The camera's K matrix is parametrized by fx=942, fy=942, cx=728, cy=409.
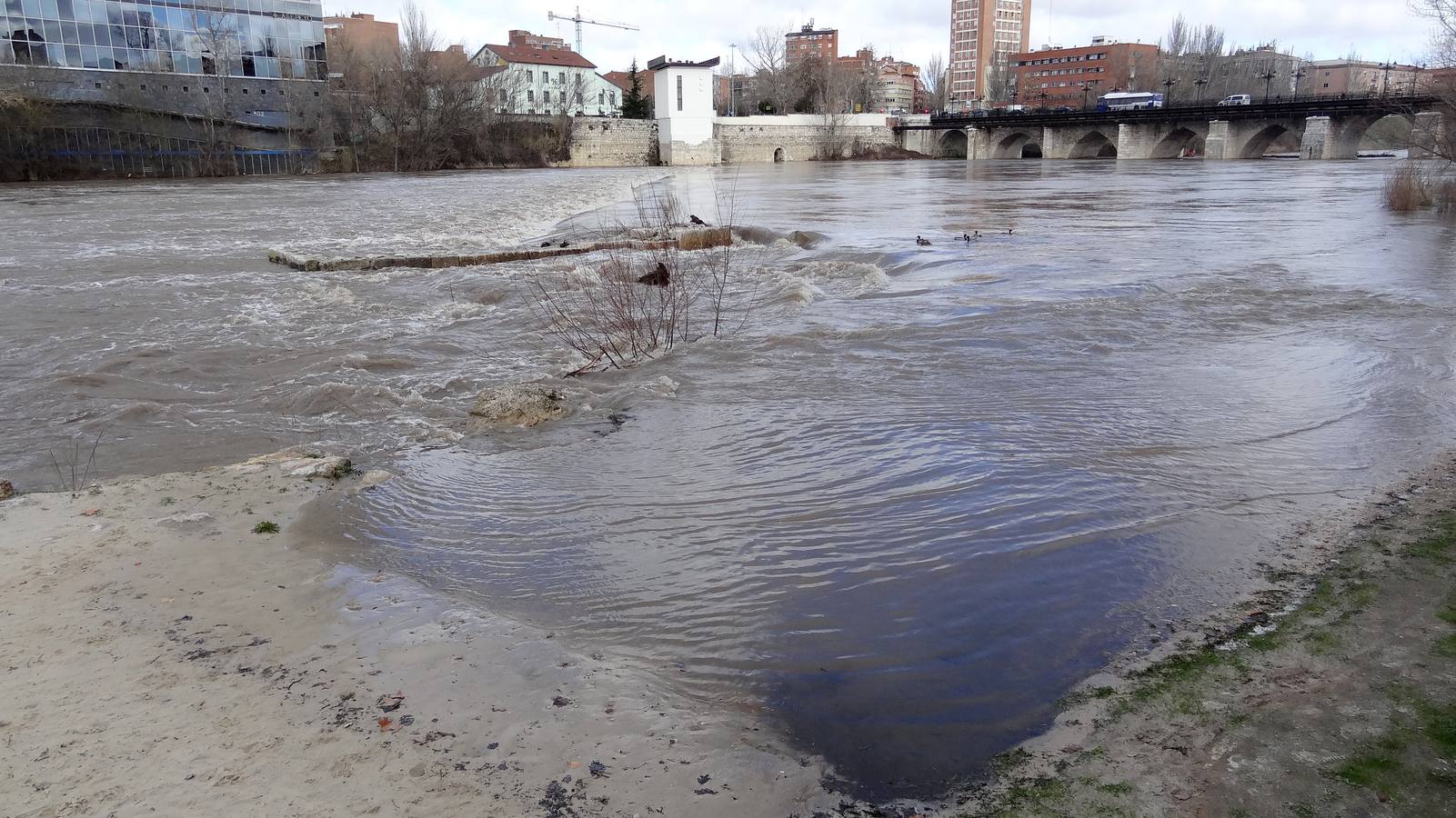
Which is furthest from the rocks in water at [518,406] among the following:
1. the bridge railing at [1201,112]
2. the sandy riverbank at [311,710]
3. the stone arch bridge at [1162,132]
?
the stone arch bridge at [1162,132]

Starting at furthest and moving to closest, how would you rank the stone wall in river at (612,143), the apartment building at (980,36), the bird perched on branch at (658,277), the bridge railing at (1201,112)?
the apartment building at (980,36) → the stone wall in river at (612,143) → the bridge railing at (1201,112) → the bird perched on branch at (658,277)

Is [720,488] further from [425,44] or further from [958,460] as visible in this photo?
[425,44]

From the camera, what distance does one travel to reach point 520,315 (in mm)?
11539

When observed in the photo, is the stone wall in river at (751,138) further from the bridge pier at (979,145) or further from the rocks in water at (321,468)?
the rocks in water at (321,468)

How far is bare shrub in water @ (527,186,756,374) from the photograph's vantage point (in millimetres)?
8977

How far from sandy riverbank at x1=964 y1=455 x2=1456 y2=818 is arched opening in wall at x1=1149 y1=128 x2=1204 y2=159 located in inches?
3187

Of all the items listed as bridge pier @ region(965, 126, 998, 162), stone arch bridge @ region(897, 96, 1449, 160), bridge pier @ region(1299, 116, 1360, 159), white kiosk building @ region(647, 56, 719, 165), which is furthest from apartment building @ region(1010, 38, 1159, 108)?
bridge pier @ region(1299, 116, 1360, 159)

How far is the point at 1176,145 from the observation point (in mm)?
77750

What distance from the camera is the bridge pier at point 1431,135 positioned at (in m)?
22.9

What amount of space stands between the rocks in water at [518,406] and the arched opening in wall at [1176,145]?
7946cm

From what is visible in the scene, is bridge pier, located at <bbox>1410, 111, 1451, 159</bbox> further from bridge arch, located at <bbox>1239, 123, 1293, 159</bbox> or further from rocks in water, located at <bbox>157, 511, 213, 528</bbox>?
bridge arch, located at <bbox>1239, 123, 1293, 159</bbox>

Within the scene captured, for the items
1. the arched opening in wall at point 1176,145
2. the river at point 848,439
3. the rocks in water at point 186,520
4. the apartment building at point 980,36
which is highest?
the apartment building at point 980,36

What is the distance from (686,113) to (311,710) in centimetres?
8715

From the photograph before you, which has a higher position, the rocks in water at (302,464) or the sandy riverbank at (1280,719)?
the rocks in water at (302,464)
